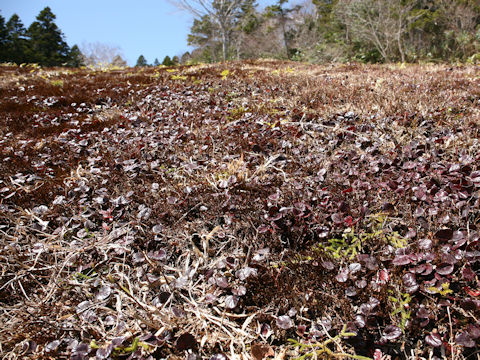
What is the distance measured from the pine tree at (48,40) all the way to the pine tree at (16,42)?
120cm

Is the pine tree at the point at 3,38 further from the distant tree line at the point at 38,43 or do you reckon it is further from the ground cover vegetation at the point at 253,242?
the ground cover vegetation at the point at 253,242

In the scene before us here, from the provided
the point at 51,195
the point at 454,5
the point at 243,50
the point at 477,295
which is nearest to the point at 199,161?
the point at 51,195

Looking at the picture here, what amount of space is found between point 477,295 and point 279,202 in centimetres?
132

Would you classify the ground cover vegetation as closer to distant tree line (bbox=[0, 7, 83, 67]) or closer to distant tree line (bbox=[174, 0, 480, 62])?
distant tree line (bbox=[174, 0, 480, 62])

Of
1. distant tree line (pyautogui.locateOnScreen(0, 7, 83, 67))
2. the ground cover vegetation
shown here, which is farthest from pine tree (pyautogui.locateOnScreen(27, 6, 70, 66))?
the ground cover vegetation

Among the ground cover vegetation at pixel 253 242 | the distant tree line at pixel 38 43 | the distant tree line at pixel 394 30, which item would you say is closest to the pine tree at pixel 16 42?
the distant tree line at pixel 38 43

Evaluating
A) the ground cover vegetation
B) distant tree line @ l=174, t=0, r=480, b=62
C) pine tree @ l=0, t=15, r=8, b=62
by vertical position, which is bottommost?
the ground cover vegetation

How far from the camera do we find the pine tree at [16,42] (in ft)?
101

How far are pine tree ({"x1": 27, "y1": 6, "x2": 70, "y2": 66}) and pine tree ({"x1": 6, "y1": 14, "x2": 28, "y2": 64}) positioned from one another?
1.20 meters

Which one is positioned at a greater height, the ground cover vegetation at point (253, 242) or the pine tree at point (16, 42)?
the pine tree at point (16, 42)

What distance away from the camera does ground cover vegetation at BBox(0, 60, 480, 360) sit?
146 cm

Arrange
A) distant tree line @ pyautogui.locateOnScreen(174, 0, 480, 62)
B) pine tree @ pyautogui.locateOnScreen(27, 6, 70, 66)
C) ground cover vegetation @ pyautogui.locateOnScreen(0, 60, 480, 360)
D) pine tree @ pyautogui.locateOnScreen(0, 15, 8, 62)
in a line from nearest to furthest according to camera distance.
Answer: ground cover vegetation @ pyautogui.locateOnScreen(0, 60, 480, 360) → distant tree line @ pyautogui.locateOnScreen(174, 0, 480, 62) → pine tree @ pyautogui.locateOnScreen(0, 15, 8, 62) → pine tree @ pyautogui.locateOnScreen(27, 6, 70, 66)

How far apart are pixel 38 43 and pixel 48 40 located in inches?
71.8

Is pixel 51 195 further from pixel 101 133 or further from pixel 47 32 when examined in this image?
pixel 47 32
